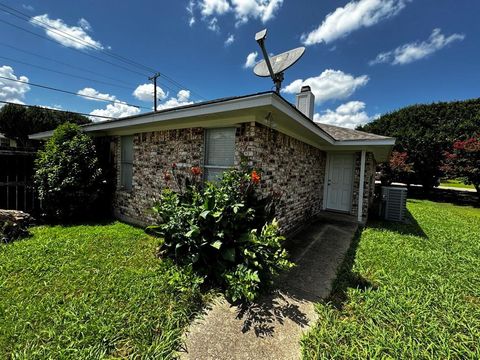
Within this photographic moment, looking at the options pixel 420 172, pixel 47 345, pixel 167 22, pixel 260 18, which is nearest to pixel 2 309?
pixel 47 345

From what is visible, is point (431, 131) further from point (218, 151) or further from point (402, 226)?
point (218, 151)

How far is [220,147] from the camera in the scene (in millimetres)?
4152

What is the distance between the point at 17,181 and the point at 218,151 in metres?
6.05

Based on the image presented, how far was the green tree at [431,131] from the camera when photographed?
1574cm

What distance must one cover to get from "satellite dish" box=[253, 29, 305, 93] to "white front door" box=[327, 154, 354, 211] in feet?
14.1

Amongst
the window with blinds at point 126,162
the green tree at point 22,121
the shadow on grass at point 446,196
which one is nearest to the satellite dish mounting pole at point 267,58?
the window with blinds at point 126,162

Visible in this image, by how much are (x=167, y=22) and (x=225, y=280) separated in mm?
8970

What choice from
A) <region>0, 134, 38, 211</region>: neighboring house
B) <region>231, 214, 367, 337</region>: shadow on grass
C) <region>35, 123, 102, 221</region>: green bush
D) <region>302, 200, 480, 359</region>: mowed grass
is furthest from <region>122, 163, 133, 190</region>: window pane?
<region>302, 200, 480, 359</region>: mowed grass

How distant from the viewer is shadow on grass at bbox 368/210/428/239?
6.05 meters

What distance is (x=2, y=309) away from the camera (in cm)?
235

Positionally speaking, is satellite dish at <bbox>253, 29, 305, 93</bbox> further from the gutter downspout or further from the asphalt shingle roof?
the gutter downspout

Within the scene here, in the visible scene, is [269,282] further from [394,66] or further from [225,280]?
[394,66]

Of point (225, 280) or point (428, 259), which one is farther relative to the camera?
point (428, 259)

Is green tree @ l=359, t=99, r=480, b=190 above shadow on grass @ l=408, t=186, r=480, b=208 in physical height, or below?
above
